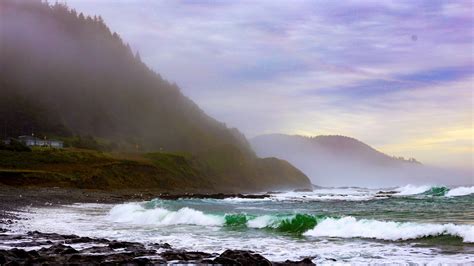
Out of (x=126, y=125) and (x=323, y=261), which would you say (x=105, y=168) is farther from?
(x=126, y=125)

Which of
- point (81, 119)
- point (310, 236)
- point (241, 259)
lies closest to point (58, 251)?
point (241, 259)

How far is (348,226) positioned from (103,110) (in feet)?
566

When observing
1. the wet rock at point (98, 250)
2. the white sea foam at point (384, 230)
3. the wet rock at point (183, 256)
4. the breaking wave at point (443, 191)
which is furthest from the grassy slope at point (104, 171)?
the wet rock at point (183, 256)

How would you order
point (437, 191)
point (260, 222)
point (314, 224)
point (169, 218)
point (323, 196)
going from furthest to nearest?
1. point (323, 196)
2. point (437, 191)
3. point (169, 218)
4. point (260, 222)
5. point (314, 224)

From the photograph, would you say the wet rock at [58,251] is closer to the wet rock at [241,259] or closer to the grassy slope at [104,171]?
the wet rock at [241,259]

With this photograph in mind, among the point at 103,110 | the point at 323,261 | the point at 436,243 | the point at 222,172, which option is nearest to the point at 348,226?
the point at 436,243

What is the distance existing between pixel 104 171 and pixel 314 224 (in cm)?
7439

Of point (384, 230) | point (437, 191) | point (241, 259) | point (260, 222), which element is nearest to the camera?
point (241, 259)

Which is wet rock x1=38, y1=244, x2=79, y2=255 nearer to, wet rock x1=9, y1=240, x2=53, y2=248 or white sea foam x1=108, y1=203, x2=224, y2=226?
wet rock x1=9, y1=240, x2=53, y2=248

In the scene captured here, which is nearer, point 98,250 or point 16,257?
point 16,257

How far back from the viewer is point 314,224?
79.2 feet

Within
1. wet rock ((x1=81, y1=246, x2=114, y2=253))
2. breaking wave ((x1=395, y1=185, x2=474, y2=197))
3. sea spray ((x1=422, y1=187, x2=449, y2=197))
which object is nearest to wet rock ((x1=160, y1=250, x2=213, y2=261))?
wet rock ((x1=81, y1=246, x2=114, y2=253))

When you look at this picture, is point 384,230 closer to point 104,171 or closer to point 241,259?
point 241,259

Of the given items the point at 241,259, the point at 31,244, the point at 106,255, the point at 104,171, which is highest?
the point at 104,171
